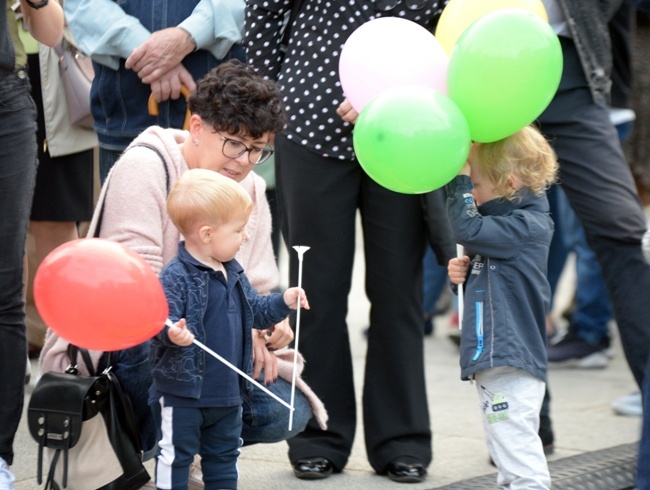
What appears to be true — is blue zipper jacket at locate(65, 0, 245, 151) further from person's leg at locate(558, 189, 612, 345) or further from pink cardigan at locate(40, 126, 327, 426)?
person's leg at locate(558, 189, 612, 345)

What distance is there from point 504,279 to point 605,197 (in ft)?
2.88

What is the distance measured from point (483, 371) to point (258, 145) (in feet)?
3.08

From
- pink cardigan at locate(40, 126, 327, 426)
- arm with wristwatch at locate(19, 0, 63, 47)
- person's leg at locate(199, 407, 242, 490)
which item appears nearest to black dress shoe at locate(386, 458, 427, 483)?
pink cardigan at locate(40, 126, 327, 426)

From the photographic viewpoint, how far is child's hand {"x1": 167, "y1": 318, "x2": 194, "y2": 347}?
9.36 ft

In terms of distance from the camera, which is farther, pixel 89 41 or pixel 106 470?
pixel 89 41

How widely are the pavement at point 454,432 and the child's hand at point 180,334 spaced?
3.60 ft

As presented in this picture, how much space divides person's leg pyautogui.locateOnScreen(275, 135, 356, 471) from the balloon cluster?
2.38 feet

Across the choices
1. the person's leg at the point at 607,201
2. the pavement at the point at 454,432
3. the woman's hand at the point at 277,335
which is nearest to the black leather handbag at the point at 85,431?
the woman's hand at the point at 277,335

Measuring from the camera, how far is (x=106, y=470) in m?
3.10

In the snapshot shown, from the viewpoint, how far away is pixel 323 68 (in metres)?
3.86

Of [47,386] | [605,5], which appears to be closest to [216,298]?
[47,386]

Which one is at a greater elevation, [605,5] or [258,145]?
[605,5]

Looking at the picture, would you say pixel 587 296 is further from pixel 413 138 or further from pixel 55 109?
pixel 413 138

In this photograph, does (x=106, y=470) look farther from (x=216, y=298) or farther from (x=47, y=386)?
(x=216, y=298)
